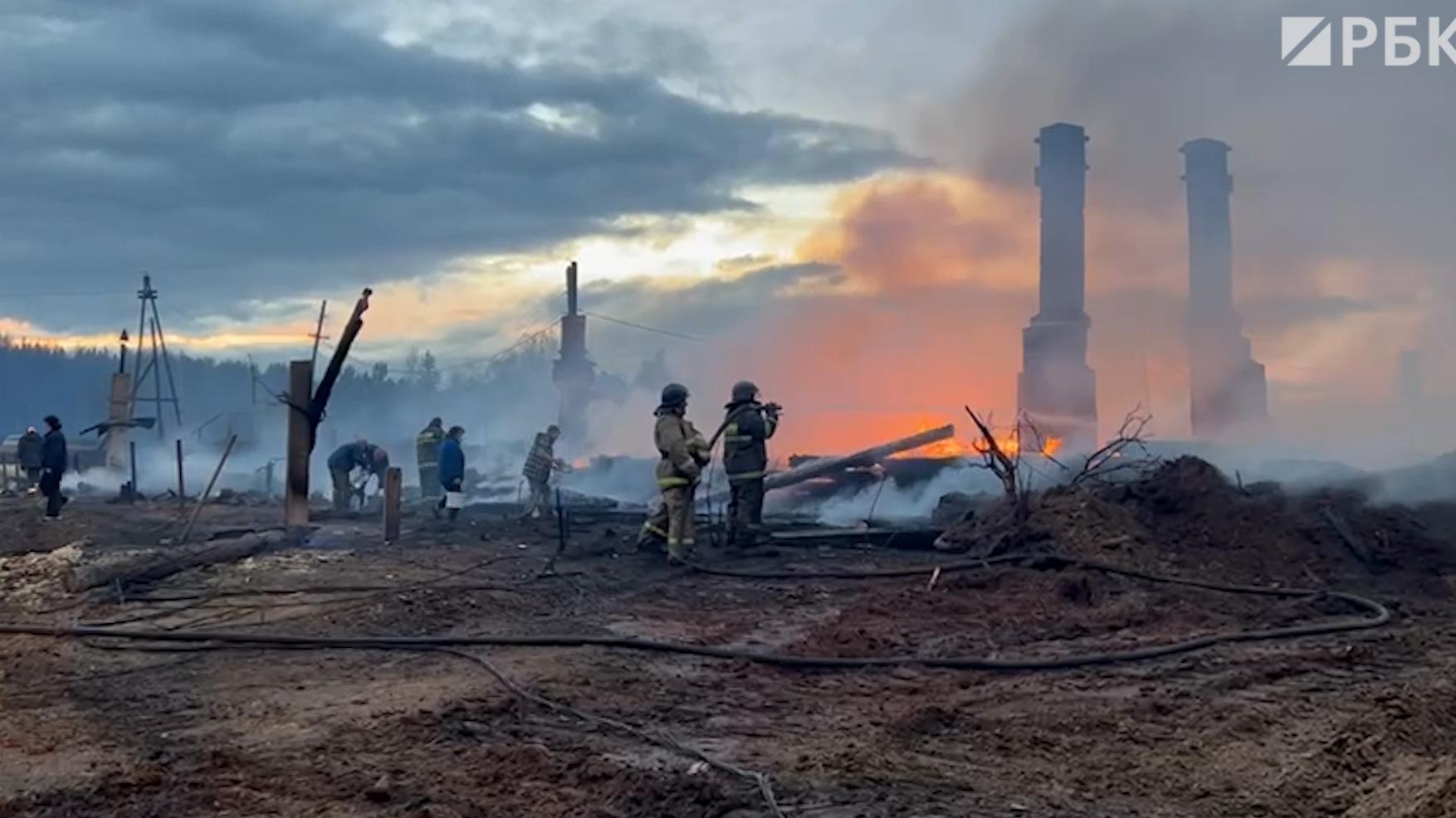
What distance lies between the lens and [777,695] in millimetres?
7230

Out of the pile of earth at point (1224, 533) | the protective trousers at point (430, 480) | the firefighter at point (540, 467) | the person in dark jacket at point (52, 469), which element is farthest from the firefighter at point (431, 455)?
the pile of earth at point (1224, 533)

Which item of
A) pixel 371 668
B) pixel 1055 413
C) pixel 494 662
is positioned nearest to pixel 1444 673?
pixel 494 662

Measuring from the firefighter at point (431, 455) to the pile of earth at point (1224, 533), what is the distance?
463 inches

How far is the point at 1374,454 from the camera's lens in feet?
87.6

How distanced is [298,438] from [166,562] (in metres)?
3.06

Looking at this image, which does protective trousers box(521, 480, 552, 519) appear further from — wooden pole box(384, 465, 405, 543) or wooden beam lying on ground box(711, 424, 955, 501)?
wooden pole box(384, 465, 405, 543)

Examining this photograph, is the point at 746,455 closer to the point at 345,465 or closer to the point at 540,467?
the point at 540,467

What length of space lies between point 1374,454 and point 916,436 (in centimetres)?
1124

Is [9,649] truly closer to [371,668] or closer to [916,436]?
[371,668]

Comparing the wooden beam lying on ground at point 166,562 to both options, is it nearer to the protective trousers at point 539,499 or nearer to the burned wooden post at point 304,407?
the burned wooden post at point 304,407

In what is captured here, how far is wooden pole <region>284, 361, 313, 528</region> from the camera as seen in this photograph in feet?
47.6

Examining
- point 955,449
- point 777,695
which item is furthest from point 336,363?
point 955,449

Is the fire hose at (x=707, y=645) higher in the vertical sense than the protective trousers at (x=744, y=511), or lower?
lower

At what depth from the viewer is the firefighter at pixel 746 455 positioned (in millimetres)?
15281
